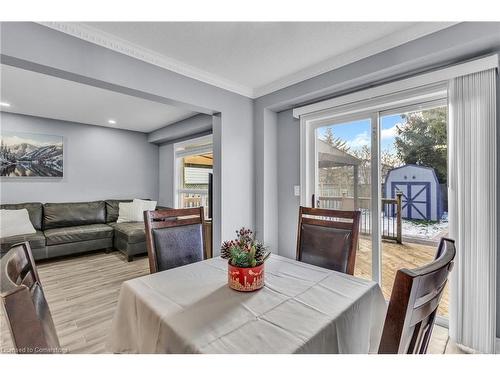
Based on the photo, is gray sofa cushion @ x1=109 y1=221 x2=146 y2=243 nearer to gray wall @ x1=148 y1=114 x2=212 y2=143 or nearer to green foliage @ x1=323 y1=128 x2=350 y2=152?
gray wall @ x1=148 y1=114 x2=212 y2=143

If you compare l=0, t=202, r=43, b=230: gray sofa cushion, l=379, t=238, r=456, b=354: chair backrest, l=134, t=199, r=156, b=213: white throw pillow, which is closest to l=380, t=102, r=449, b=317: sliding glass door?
l=379, t=238, r=456, b=354: chair backrest

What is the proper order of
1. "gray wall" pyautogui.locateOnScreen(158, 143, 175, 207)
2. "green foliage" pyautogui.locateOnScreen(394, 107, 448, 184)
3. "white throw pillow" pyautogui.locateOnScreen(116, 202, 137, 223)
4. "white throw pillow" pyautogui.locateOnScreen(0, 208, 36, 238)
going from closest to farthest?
"green foliage" pyautogui.locateOnScreen(394, 107, 448, 184) → "white throw pillow" pyautogui.locateOnScreen(0, 208, 36, 238) → "white throw pillow" pyautogui.locateOnScreen(116, 202, 137, 223) → "gray wall" pyautogui.locateOnScreen(158, 143, 175, 207)

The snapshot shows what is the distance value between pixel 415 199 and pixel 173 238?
2.07 m

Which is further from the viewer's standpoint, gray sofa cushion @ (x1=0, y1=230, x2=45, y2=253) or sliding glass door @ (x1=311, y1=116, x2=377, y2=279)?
gray sofa cushion @ (x1=0, y1=230, x2=45, y2=253)

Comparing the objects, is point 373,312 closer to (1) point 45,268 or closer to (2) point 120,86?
(2) point 120,86

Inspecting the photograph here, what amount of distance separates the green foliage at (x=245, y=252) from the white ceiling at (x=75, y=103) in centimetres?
284

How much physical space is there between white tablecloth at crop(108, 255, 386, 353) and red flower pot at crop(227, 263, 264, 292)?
0.10 ft

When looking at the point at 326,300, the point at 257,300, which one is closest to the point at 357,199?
the point at 326,300

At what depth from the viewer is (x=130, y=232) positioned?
3.82 metres

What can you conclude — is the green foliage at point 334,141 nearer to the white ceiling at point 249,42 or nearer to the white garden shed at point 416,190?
the white garden shed at point 416,190

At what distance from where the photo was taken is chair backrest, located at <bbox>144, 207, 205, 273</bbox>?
1630mm

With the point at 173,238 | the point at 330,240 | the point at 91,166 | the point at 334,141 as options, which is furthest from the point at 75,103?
the point at 330,240

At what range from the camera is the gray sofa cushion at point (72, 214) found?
158 inches
